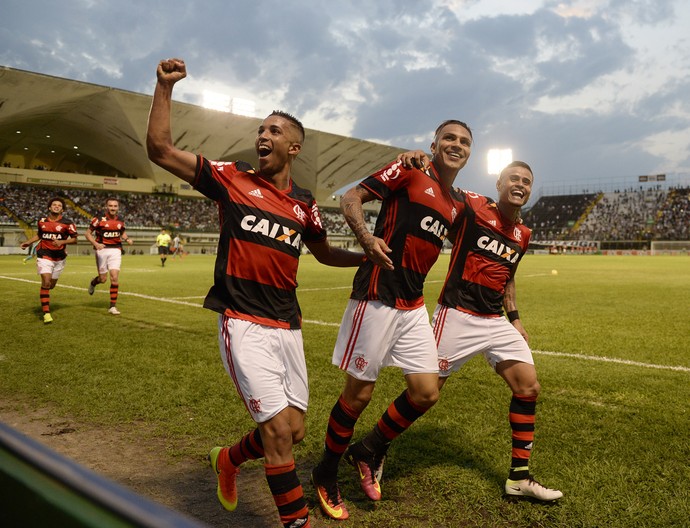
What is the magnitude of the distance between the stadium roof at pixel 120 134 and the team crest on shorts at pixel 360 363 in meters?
49.6

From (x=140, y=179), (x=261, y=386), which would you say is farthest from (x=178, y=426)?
(x=140, y=179)

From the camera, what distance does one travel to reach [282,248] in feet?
9.84

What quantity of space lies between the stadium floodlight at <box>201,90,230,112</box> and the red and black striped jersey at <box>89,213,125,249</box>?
51.9 m

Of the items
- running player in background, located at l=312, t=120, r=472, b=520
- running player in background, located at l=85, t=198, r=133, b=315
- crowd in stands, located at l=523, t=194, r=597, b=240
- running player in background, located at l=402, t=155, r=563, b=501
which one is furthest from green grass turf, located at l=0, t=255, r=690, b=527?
crowd in stands, located at l=523, t=194, r=597, b=240

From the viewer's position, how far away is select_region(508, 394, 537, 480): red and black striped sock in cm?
342

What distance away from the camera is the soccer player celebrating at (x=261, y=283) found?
2.73 m

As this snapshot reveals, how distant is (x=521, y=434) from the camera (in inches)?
139

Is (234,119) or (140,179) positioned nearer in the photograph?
(234,119)

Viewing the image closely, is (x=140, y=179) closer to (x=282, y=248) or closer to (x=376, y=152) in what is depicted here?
(x=376, y=152)

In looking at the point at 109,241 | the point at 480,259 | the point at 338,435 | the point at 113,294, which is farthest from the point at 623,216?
the point at 338,435

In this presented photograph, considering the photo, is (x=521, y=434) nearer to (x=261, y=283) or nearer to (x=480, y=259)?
(x=480, y=259)

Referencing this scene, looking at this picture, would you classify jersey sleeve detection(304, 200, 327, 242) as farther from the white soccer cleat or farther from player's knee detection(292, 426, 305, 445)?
the white soccer cleat

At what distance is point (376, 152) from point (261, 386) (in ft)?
237

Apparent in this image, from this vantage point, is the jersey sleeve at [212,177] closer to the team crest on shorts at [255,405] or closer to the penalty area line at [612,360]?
the team crest on shorts at [255,405]
